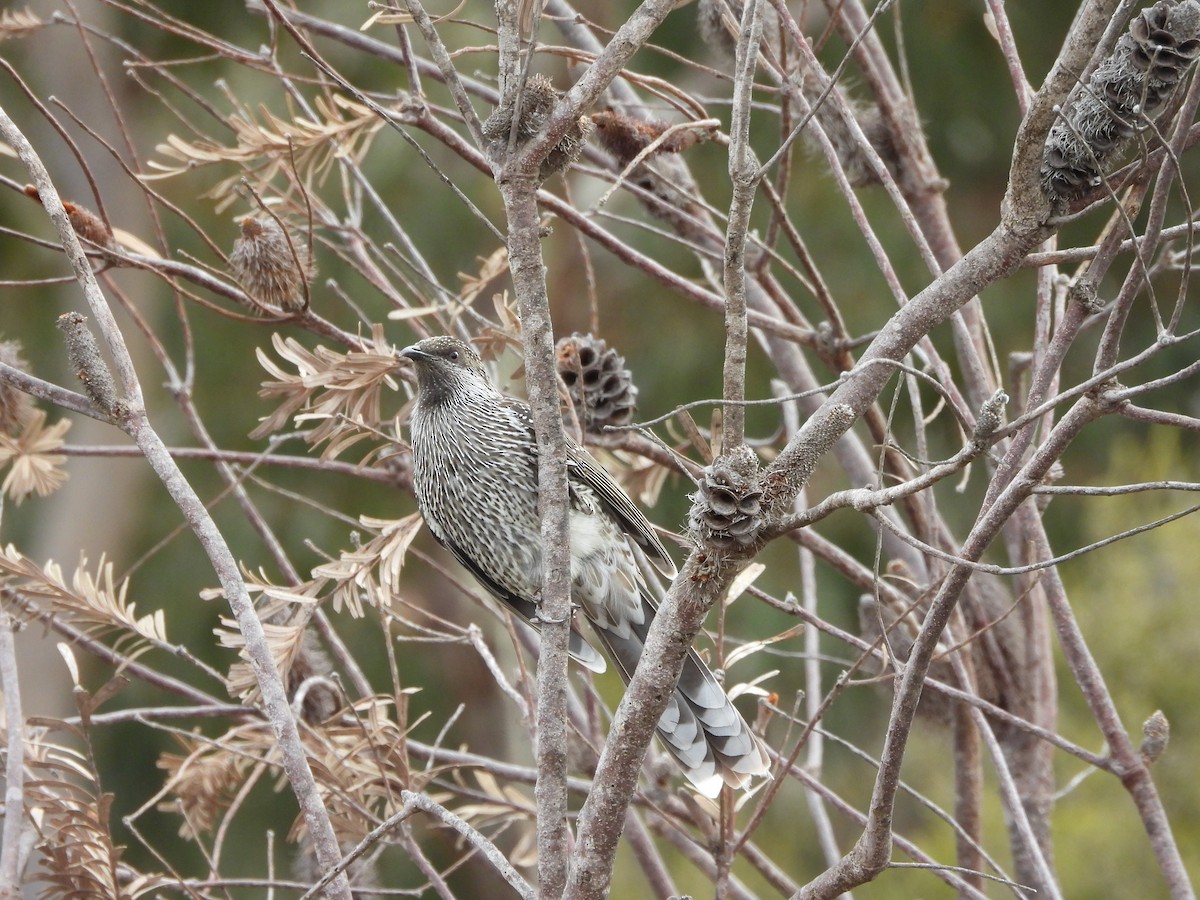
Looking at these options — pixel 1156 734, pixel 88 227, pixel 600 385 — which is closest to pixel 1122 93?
pixel 1156 734

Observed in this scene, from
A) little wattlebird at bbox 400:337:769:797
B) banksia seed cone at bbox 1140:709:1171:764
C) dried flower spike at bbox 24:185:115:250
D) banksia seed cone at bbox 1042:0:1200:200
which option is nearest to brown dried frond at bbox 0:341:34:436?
dried flower spike at bbox 24:185:115:250

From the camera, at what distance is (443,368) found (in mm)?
3156

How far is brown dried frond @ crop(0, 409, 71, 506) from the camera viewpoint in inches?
94.9

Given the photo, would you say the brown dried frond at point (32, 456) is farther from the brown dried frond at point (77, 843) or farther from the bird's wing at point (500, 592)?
the bird's wing at point (500, 592)

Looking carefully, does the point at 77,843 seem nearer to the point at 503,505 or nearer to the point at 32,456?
the point at 32,456

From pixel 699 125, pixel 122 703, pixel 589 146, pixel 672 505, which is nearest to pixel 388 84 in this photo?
pixel 672 505

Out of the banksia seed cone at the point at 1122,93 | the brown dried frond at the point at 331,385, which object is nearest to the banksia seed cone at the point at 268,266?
the brown dried frond at the point at 331,385

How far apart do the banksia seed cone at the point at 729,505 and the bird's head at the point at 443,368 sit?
1.53 metres

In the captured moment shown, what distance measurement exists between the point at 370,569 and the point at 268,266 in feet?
1.96

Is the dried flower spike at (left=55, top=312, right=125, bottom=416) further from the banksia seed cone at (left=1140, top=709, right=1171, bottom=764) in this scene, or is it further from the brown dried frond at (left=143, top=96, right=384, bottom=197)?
the banksia seed cone at (left=1140, top=709, right=1171, bottom=764)

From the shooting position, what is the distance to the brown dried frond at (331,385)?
7.68 feet

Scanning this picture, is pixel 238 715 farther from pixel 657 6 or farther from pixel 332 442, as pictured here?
pixel 657 6

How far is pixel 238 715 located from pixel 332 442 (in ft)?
1.93

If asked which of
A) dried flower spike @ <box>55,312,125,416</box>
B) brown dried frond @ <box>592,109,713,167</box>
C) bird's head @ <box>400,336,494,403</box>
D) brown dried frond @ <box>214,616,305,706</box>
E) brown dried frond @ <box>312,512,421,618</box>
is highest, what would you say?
brown dried frond @ <box>592,109,713,167</box>
